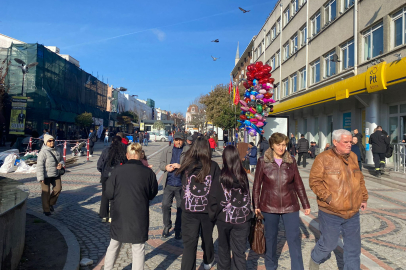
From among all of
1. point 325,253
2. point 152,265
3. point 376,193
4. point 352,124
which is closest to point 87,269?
point 152,265

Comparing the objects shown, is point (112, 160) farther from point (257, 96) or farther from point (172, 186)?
point (257, 96)

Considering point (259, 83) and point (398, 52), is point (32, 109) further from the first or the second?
point (398, 52)

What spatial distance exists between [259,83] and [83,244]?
37.8 feet

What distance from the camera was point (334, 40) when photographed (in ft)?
65.8

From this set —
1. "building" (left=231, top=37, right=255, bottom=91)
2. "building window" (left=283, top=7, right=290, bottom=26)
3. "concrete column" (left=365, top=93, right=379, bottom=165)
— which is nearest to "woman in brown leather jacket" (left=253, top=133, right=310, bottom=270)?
"concrete column" (left=365, top=93, right=379, bottom=165)

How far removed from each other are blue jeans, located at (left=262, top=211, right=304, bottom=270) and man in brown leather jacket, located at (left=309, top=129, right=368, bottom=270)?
9.1 inches

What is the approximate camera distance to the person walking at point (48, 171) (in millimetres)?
6623

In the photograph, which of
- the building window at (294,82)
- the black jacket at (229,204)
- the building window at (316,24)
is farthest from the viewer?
the building window at (294,82)

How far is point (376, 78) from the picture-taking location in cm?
1316

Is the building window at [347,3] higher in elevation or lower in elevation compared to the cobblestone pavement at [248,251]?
higher

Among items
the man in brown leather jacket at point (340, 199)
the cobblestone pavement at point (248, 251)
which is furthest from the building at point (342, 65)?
the man in brown leather jacket at point (340, 199)

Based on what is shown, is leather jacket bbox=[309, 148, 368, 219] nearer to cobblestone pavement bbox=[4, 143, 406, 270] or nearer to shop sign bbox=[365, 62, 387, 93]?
cobblestone pavement bbox=[4, 143, 406, 270]

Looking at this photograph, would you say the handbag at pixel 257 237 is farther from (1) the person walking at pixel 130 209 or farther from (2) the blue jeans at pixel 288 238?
(1) the person walking at pixel 130 209

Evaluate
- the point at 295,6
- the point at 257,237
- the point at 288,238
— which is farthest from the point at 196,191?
the point at 295,6
